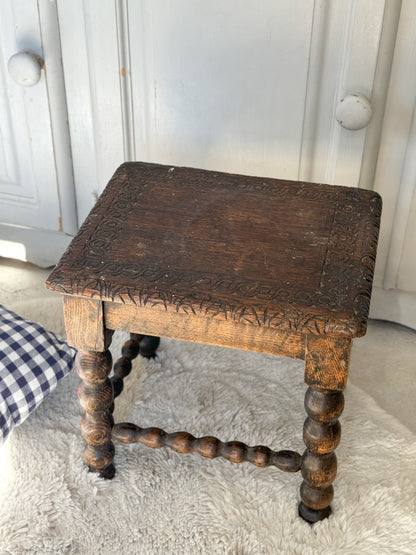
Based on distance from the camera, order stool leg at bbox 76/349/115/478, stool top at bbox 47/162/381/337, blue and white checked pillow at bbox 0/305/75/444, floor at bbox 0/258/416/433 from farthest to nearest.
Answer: floor at bbox 0/258/416/433, blue and white checked pillow at bbox 0/305/75/444, stool leg at bbox 76/349/115/478, stool top at bbox 47/162/381/337

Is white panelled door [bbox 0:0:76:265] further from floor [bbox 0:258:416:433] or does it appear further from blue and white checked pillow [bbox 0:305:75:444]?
blue and white checked pillow [bbox 0:305:75:444]

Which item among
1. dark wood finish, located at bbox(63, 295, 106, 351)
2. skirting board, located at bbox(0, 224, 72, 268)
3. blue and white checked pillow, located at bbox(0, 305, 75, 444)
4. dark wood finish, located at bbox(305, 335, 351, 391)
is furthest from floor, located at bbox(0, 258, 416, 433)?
dark wood finish, located at bbox(63, 295, 106, 351)

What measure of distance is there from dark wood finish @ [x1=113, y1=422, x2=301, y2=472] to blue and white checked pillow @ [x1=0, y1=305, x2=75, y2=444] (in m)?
0.15

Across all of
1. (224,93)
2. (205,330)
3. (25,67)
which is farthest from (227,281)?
(25,67)

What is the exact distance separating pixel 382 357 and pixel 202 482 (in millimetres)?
454

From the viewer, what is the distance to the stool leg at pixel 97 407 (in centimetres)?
95

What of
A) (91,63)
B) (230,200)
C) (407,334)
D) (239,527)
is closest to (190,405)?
(239,527)

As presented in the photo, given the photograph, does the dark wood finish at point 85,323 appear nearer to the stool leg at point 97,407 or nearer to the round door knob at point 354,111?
the stool leg at point 97,407

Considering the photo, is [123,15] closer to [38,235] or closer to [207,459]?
[38,235]

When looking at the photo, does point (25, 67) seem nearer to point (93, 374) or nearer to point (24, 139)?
point (24, 139)

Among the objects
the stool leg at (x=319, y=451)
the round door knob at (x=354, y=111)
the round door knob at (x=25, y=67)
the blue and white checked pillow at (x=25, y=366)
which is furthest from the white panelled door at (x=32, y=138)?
the stool leg at (x=319, y=451)

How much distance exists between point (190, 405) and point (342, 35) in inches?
25.0

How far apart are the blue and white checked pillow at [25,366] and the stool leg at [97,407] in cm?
11

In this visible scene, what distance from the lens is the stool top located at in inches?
32.5
